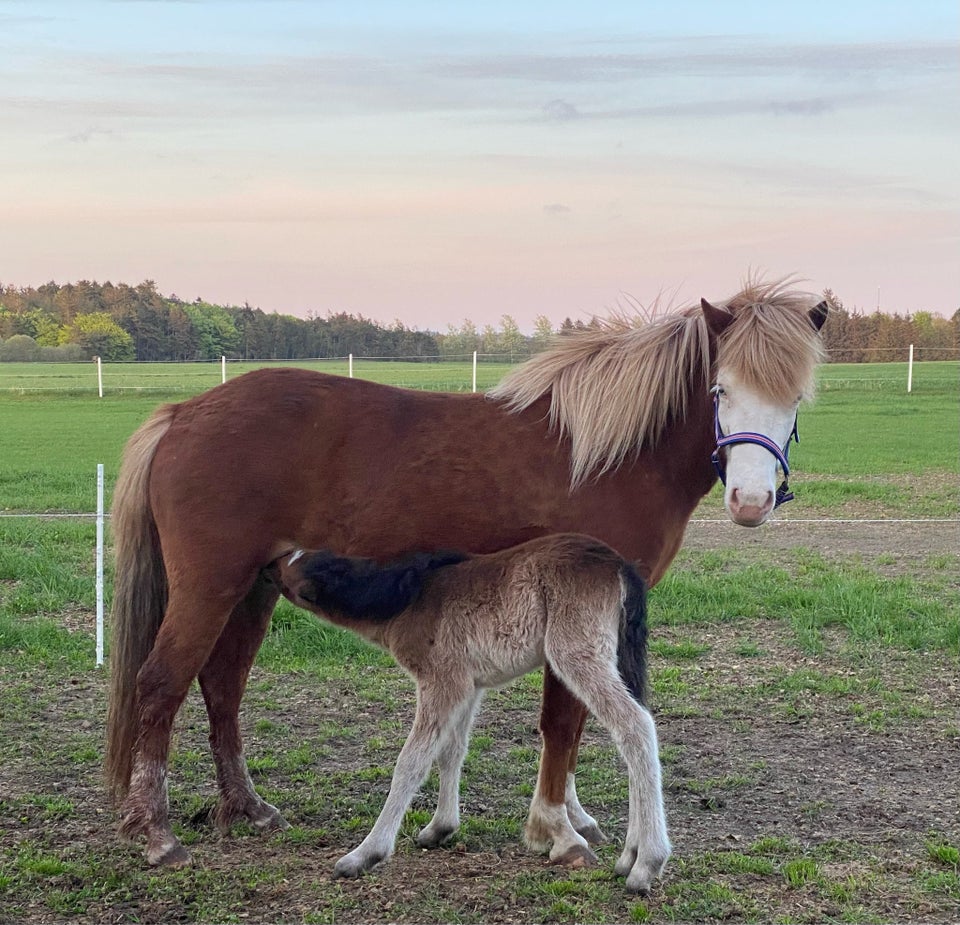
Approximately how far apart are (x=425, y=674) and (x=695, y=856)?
4.08ft

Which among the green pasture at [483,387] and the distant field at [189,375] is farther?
the distant field at [189,375]

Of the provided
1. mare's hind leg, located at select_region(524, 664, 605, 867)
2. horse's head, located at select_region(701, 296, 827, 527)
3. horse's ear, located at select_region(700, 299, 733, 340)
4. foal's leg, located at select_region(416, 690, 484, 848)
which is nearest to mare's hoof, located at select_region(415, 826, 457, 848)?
foal's leg, located at select_region(416, 690, 484, 848)

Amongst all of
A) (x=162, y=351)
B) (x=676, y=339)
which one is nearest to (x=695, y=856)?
(x=676, y=339)

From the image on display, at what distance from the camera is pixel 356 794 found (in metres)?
4.55

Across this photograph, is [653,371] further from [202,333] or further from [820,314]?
Answer: [202,333]

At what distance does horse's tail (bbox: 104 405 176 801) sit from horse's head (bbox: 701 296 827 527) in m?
2.30

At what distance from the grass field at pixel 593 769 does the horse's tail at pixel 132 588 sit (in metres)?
0.40

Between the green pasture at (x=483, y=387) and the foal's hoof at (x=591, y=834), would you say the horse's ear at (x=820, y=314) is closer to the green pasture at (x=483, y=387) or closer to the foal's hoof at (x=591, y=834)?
the green pasture at (x=483, y=387)

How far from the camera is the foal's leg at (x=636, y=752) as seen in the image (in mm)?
3543

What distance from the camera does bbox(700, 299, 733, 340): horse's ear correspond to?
3.96 meters

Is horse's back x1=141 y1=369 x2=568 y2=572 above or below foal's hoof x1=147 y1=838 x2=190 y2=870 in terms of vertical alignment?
above

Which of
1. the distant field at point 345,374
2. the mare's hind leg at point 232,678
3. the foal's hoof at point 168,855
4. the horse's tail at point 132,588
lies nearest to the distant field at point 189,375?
the distant field at point 345,374

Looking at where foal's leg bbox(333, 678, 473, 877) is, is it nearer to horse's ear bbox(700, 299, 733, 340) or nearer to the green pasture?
horse's ear bbox(700, 299, 733, 340)

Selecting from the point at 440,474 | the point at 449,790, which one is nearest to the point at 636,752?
the point at 449,790
